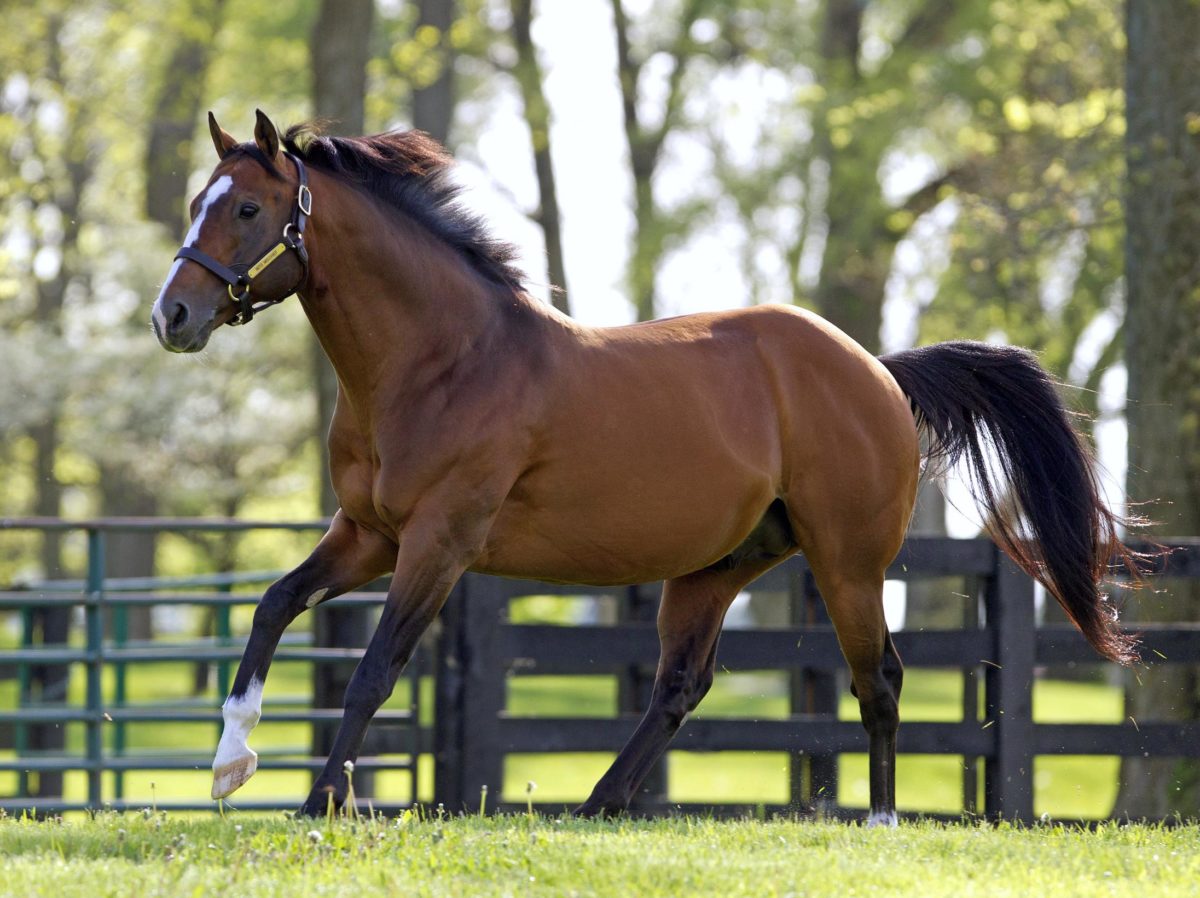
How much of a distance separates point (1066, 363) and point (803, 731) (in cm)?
1474

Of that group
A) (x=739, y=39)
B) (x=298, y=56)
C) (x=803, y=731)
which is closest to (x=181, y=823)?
(x=803, y=731)

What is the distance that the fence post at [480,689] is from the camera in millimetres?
7500

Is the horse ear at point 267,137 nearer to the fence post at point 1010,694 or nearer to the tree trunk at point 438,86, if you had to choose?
the fence post at point 1010,694

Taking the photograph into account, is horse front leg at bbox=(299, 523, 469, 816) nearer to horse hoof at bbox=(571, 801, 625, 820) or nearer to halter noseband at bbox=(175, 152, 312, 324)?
halter noseband at bbox=(175, 152, 312, 324)

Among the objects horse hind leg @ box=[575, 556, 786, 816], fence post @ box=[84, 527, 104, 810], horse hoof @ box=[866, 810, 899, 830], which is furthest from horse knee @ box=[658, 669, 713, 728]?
fence post @ box=[84, 527, 104, 810]

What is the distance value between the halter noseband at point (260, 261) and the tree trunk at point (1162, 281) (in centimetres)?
627

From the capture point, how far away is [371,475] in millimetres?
5027

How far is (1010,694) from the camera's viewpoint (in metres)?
7.31

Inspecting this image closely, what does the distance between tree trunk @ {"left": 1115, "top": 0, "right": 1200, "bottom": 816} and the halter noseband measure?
627 cm

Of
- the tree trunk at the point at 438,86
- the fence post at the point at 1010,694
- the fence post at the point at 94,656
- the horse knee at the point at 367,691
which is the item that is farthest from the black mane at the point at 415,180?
the tree trunk at the point at 438,86

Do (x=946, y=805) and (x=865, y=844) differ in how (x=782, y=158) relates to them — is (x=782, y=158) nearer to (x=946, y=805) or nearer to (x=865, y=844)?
(x=946, y=805)

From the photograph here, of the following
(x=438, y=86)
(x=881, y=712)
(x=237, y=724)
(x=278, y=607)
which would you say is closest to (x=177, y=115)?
(x=438, y=86)

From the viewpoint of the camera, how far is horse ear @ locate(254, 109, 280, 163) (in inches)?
189

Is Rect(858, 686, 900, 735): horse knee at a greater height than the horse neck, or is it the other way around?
the horse neck
